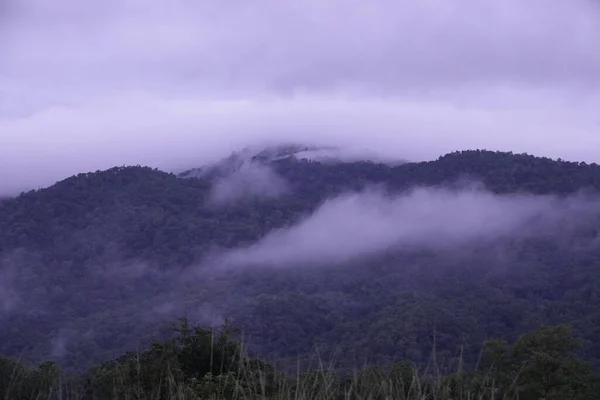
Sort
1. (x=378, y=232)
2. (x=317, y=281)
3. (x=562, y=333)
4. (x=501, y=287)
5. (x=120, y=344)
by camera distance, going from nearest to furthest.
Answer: (x=562, y=333)
(x=120, y=344)
(x=501, y=287)
(x=317, y=281)
(x=378, y=232)

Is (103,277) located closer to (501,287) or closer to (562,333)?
(501,287)

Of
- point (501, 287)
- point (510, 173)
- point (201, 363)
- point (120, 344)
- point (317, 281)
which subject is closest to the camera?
point (201, 363)

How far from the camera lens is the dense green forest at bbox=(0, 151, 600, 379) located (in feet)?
191

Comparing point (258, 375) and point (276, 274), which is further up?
point (258, 375)

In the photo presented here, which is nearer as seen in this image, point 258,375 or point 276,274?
point 258,375

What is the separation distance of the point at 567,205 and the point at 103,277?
54556 millimetres

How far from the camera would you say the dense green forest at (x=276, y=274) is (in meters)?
58.2

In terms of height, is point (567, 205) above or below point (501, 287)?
above

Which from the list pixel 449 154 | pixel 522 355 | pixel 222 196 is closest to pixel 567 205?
pixel 449 154

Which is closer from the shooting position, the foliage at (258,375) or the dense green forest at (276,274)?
the foliage at (258,375)

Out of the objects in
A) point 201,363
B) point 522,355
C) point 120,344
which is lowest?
point 120,344

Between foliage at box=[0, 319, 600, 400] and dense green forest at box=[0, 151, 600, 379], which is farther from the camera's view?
dense green forest at box=[0, 151, 600, 379]

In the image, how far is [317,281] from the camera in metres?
86.9

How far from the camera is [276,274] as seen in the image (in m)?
92.0
